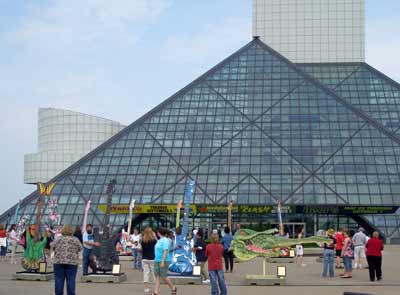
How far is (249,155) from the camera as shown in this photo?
162 feet

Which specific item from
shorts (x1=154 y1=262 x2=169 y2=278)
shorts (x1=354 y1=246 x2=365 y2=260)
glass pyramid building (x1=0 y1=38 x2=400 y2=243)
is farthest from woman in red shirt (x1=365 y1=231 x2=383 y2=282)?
glass pyramid building (x1=0 y1=38 x2=400 y2=243)

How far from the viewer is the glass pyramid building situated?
46.3m

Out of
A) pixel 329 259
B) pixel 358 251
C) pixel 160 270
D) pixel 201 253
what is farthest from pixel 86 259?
pixel 358 251

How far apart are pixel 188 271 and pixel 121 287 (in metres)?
2.43

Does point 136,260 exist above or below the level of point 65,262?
above

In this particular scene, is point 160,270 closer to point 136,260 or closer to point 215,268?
point 215,268

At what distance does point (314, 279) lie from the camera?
2086 centimetres

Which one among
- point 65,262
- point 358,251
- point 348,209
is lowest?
point 65,262

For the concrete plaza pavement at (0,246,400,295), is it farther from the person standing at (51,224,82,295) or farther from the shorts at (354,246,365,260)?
the person standing at (51,224,82,295)

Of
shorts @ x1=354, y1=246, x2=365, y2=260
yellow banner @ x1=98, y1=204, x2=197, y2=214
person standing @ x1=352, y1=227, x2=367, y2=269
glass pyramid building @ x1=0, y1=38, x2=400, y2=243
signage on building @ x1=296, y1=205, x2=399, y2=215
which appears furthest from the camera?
glass pyramid building @ x1=0, y1=38, x2=400, y2=243

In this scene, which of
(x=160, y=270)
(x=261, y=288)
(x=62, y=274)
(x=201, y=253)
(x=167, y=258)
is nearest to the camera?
(x=62, y=274)

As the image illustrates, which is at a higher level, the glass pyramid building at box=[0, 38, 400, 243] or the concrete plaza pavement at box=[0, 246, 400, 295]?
the glass pyramid building at box=[0, 38, 400, 243]

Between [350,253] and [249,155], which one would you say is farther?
[249,155]

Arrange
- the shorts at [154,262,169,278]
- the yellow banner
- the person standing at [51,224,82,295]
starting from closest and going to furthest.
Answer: the person standing at [51,224,82,295], the shorts at [154,262,169,278], the yellow banner
